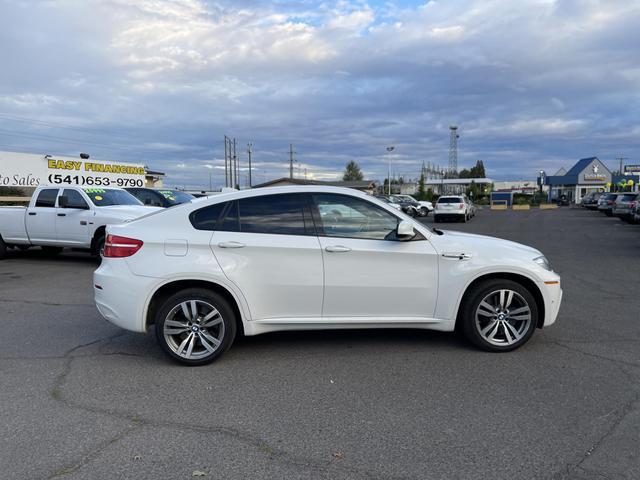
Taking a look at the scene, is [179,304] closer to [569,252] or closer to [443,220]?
[569,252]

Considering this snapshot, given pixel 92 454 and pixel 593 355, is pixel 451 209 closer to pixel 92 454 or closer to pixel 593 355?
pixel 593 355

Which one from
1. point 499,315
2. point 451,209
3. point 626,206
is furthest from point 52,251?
point 626,206

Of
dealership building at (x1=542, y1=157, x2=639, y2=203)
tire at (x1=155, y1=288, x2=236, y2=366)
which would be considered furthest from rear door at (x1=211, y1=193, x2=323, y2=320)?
dealership building at (x1=542, y1=157, x2=639, y2=203)

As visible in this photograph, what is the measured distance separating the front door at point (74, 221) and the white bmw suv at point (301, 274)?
7134mm

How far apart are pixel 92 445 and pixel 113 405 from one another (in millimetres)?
633

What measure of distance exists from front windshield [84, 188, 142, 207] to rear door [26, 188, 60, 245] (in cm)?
89

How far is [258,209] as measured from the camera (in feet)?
16.5

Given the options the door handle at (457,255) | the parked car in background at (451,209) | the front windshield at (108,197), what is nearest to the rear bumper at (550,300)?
the door handle at (457,255)

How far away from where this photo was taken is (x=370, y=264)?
489 centimetres

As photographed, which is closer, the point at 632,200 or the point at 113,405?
the point at 113,405

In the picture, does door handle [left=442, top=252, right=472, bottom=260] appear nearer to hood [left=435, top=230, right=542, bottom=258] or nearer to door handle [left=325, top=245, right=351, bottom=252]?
hood [left=435, top=230, right=542, bottom=258]

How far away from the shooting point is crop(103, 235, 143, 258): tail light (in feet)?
15.9

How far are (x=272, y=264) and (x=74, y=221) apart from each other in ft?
27.9

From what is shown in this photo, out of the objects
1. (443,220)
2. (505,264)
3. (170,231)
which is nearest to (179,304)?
(170,231)
